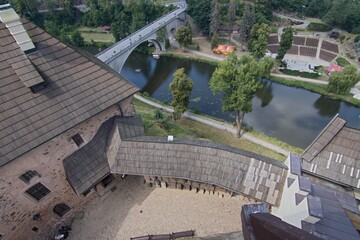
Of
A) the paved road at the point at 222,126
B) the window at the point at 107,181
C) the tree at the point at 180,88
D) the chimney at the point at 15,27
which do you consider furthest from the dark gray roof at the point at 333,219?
the tree at the point at 180,88

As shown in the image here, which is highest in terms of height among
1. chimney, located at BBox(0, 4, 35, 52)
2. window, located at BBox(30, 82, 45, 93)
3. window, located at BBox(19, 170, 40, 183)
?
chimney, located at BBox(0, 4, 35, 52)

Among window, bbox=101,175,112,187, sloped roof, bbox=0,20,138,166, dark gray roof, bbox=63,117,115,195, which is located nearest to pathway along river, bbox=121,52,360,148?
window, bbox=101,175,112,187

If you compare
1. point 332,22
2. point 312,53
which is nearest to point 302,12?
point 332,22

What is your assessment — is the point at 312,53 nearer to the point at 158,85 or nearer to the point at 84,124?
the point at 158,85

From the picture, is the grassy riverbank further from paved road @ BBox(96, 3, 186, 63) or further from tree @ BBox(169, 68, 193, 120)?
paved road @ BBox(96, 3, 186, 63)

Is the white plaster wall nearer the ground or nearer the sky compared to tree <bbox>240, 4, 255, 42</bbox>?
nearer the sky

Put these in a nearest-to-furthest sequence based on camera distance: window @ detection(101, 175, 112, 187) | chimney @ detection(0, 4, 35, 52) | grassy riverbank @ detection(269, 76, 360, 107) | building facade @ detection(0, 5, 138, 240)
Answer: building facade @ detection(0, 5, 138, 240) < chimney @ detection(0, 4, 35, 52) < window @ detection(101, 175, 112, 187) < grassy riverbank @ detection(269, 76, 360, 107)
